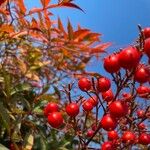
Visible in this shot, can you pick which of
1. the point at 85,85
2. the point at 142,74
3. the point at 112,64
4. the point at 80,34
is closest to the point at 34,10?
the point at 80,34

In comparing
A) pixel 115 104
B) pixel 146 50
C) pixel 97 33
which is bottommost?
pixel 115 104

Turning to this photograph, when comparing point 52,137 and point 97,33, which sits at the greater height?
point 97,33

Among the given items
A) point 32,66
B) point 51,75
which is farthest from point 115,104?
point 51,75

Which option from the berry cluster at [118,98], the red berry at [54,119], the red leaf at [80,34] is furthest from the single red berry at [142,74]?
the red leaf at [80,34]

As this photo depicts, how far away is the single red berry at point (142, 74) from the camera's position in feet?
5.68

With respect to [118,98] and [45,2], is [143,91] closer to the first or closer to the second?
[118,98]

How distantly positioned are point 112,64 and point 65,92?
36 centimetres

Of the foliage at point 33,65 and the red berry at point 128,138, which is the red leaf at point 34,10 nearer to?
the foliage at point 33,65

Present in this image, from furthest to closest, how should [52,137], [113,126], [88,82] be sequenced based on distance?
[52,137] → [88,82] → [113,126]

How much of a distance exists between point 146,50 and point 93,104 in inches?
19.3

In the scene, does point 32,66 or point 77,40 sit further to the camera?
point 32,66

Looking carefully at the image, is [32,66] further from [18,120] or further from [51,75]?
[18,120]

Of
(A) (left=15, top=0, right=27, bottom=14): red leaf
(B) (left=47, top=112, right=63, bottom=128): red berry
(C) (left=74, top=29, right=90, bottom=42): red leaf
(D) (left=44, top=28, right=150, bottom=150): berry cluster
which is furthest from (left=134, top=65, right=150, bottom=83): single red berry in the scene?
(A) (left=15, top=0, right=27, bottom=14): red leaf

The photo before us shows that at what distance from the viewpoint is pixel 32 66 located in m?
2.86
